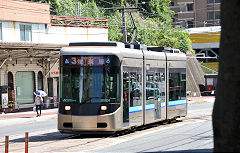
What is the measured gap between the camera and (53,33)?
42.9 meters

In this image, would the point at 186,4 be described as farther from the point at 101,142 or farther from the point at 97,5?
the point at 101,142

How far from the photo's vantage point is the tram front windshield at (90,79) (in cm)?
1700

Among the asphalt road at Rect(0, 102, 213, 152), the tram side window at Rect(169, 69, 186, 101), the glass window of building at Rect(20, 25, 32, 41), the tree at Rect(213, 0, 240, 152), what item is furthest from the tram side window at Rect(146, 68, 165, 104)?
the glass window of building at Rect(20, 25, 32, 41)

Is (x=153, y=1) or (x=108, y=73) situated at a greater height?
(x=153, y=1)

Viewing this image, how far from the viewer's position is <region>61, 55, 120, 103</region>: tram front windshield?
17000 millimetres

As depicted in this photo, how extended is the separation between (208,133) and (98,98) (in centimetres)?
423

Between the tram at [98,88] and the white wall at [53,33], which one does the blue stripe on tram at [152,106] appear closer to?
the tram at [98,88]

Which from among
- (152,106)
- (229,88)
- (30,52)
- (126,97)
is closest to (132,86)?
(126,97)

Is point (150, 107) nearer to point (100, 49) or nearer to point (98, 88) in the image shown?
point (98, 88)

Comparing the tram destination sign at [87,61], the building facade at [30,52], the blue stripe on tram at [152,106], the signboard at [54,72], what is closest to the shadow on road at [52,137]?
the blue stripe on tram at [152,106]

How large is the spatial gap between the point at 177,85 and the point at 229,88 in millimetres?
17011

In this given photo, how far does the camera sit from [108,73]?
1716 cm

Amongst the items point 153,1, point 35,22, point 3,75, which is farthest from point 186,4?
point 3,75

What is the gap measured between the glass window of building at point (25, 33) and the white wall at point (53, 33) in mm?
343
